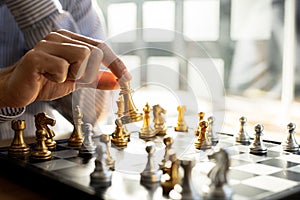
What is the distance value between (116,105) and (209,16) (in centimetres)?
327

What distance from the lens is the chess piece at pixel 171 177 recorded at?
0.76 metres

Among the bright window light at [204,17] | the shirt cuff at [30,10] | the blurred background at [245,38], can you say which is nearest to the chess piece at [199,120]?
the shirt cuff at [30,10]

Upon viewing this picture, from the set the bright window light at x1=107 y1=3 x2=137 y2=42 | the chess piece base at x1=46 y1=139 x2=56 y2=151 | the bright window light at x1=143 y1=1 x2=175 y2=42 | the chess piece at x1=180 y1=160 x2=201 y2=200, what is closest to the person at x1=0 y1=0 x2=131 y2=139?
the chess piece base at x1=46 y1=139 x2=56 y2=151

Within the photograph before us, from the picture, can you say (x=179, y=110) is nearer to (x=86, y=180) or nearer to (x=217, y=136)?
(x=217, y=136)

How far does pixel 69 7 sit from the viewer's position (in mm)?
1763

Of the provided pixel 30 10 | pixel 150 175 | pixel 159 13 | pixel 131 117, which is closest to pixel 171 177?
pixel 150 175

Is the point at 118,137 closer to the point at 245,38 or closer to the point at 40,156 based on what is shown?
the point at 40,156

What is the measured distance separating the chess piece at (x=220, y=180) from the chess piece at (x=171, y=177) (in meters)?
0.07

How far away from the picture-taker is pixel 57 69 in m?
1.00

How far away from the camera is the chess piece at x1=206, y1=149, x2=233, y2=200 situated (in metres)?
0.70

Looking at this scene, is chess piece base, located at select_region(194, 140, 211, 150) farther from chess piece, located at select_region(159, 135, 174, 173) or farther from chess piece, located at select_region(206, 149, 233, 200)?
chess piece, located at select_region(206, 149, 233, 200)

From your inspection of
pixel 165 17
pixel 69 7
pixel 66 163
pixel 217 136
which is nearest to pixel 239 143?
pixel 217 136

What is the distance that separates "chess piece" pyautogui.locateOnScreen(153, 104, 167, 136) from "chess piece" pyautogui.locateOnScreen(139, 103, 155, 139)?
0.06ft

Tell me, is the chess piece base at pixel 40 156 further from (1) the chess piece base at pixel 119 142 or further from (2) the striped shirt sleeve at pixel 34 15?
(2) the striped shirt sleeve at pixel 34 15
